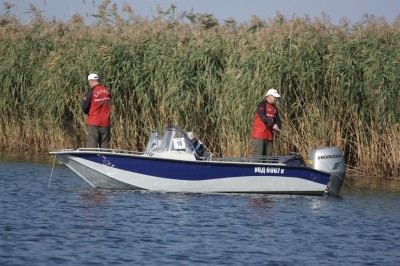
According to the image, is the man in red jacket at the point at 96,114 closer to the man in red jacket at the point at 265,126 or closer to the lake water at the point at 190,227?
the lake water at the point at 190,227

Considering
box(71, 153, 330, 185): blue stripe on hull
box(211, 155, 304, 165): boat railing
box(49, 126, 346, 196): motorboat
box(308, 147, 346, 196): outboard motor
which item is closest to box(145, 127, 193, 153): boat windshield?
box(49, 126, 346, 196): motorboat

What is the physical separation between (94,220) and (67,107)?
9.98 m

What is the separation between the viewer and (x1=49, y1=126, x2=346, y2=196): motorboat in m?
17.9

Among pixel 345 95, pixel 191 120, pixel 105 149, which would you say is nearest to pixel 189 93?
pixel 191 120

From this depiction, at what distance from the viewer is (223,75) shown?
22.3m

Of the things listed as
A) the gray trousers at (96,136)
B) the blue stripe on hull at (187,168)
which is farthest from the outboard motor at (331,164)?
the gray trousers at (96,136)

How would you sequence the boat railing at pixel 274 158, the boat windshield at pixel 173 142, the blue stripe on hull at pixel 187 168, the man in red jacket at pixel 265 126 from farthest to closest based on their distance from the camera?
1. the man in red jacket at pixel 265 126
2. the boat railing at pixel 274 158
3. the boat windshield at pixel 173 142
4. the blue stripe on hull at pixel 187 168

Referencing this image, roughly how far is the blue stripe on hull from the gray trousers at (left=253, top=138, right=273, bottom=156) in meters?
1.10

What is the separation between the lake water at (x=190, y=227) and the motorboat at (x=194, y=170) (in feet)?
0.64

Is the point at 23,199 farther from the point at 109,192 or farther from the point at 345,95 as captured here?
the point at 345,95

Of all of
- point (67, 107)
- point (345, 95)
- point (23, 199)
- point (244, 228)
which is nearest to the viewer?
point (244, 228)

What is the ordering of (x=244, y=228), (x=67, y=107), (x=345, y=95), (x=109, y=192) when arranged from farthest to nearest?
(x=67, y=107) < (x=345, y=95) < (x=109, y=192) < (x=244, y=228)

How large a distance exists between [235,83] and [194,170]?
427 centimetres

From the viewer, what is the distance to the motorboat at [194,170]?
17859 mm
